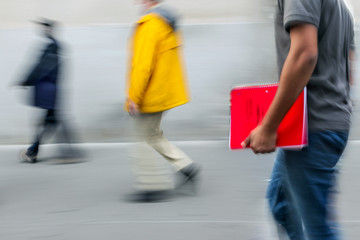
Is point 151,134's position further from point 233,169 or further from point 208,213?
point 233,169

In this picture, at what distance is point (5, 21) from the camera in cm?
877

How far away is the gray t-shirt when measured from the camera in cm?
229

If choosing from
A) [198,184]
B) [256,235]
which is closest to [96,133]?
[198,184]

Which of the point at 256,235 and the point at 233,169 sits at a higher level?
the point at 256,235

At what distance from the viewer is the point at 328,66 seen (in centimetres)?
234

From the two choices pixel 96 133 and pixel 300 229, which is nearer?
pixel 300 229

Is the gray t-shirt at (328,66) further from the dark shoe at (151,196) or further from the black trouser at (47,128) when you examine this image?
the black trouser at (47,128)

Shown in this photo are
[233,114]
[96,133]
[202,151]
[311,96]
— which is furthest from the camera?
[96,133]

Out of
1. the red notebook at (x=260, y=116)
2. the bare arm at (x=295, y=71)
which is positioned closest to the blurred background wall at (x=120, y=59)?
the red notebook at (x=260, y=116)

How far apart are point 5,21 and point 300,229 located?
23.2ft

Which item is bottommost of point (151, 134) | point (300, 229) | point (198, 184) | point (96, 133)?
point (96, 133)

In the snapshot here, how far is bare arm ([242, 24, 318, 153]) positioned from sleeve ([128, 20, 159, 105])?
2.53 metres

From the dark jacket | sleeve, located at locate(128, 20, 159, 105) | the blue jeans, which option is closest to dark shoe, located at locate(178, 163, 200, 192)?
sleeve, located at locate(128, 20, 159, 105)

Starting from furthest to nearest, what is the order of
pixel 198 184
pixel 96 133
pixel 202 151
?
pixel 96 133
pixel 202 151
pixel 198 184
